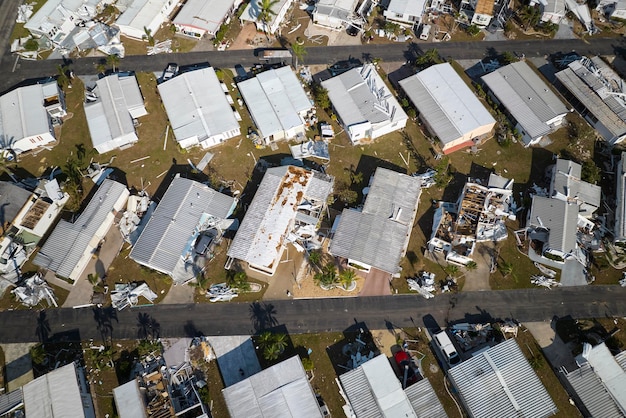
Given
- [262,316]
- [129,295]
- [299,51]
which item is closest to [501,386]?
[262,316]

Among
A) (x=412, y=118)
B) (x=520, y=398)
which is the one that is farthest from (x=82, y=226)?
(x=520, y=398)

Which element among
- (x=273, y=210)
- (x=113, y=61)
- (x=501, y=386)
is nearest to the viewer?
(x=501, y=386)

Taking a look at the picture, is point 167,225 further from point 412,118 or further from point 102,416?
point 412,118

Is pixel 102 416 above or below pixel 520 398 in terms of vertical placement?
below

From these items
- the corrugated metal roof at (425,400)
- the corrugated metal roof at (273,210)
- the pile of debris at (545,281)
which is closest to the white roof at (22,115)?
the corrugated metal roof at (273,210)

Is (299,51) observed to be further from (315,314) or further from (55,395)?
(55,395)

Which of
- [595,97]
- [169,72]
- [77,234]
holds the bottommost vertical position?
[77,234]
